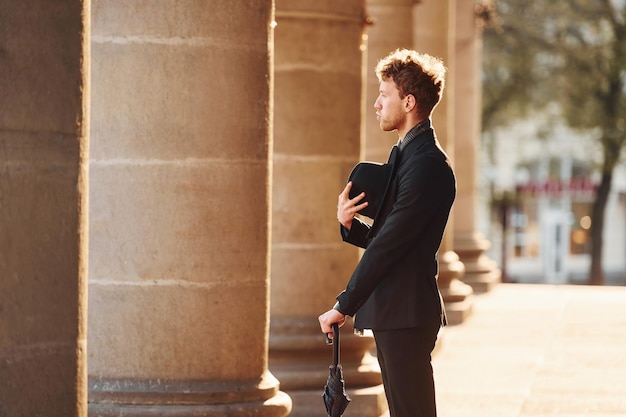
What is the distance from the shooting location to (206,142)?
7371mm

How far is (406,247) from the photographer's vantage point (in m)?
5.73

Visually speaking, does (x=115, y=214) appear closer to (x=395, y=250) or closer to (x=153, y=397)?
(x=153, y=397)

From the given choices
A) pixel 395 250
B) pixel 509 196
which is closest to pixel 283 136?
pixel 395 250

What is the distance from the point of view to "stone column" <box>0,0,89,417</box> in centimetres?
453

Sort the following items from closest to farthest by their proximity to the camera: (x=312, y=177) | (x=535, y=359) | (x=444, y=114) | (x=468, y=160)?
(x=312, y=177) → (x=535, y=359) → (x=444, y=114) → (x=468, y=160)

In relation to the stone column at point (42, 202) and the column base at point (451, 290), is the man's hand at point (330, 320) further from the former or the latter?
the column base at point (451, 290)

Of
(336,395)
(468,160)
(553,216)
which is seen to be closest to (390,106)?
(336,395)

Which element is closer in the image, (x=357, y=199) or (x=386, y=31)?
(x=357, y=199)

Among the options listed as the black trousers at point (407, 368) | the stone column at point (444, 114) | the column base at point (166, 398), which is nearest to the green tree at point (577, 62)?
the stone column at point (444, 114)

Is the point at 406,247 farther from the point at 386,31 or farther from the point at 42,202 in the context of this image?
the point at 386,31

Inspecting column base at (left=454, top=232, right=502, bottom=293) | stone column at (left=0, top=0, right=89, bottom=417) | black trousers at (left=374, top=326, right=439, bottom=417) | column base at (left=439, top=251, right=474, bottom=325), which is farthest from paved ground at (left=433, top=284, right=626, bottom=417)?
stone column at (left=0, top=0, right=89, bottom=417)

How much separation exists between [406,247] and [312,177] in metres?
4.40

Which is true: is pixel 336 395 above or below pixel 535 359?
above

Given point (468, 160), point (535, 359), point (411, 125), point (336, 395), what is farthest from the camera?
point (468, 160)
